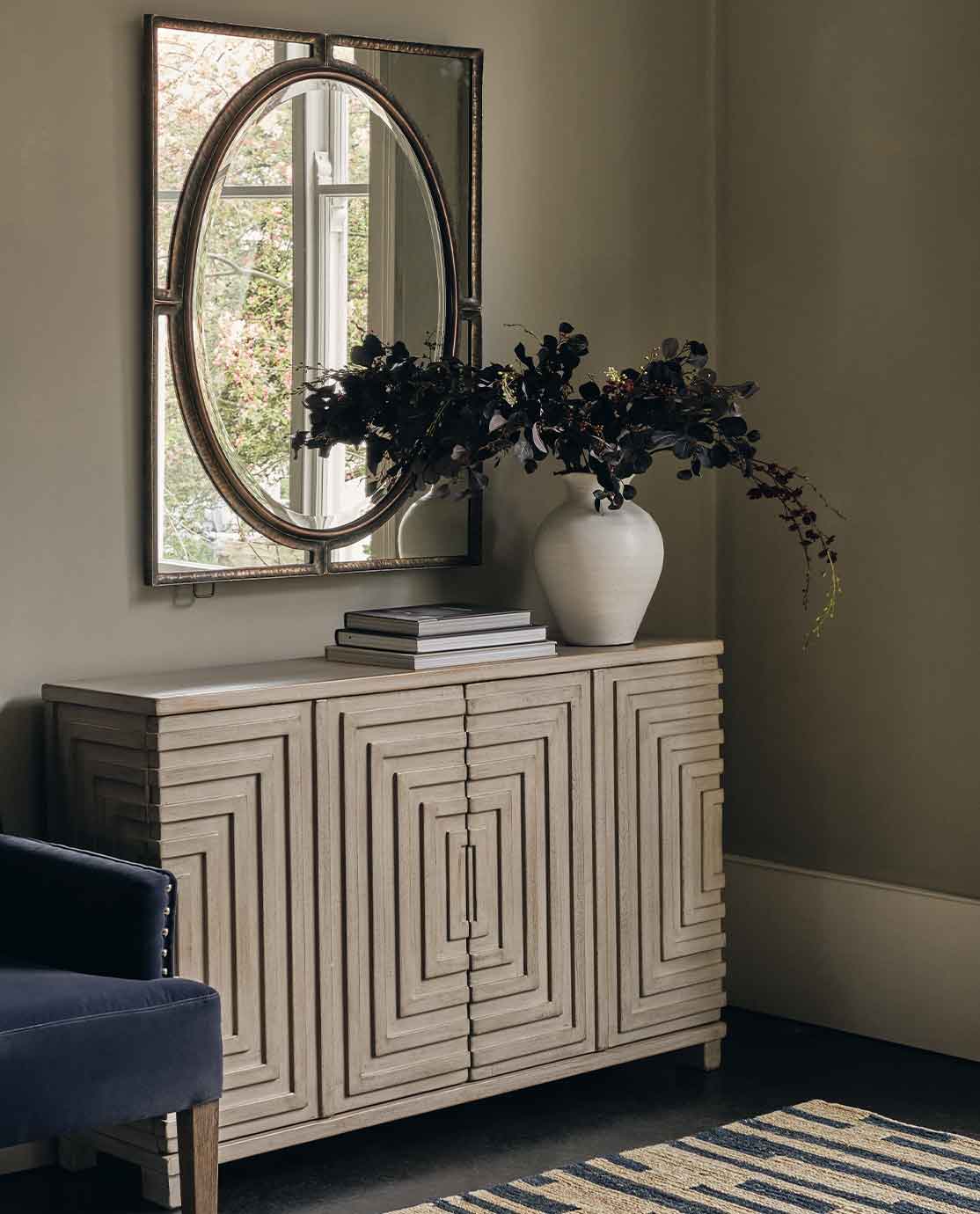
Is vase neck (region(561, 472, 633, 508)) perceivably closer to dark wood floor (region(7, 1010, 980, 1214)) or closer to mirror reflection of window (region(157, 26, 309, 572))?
mirror reflection of window (region(157, 26, 309, 572))

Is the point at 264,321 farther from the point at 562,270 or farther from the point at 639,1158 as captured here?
the point at 639,1158

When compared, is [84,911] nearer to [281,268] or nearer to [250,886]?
[250,886]

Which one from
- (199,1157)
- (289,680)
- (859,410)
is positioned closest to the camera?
(199,1157)

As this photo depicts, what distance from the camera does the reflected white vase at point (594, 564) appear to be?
130 inches

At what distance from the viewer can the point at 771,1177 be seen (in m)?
2.88

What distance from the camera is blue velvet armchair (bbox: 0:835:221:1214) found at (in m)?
2.28

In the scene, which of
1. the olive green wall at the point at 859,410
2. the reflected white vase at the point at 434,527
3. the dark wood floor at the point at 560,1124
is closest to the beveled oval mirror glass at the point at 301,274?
the reflected white vase at the point at 434,527

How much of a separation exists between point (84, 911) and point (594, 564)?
122 cm

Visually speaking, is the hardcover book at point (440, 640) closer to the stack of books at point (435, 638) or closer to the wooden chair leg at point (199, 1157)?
the stack of books at point (435, 638)

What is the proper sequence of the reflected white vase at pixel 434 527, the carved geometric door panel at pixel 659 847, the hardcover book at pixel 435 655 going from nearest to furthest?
the hardcover book at pixel 435 655, the carved geometric door panel at pixel 659 847, the reflected white vase at pixel 434 527

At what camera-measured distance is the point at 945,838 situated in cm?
357

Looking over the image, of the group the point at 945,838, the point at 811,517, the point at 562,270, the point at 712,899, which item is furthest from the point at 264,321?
the point at 945,838

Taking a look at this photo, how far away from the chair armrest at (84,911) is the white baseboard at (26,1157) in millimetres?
496

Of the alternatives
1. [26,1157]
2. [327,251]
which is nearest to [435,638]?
[327,251]
